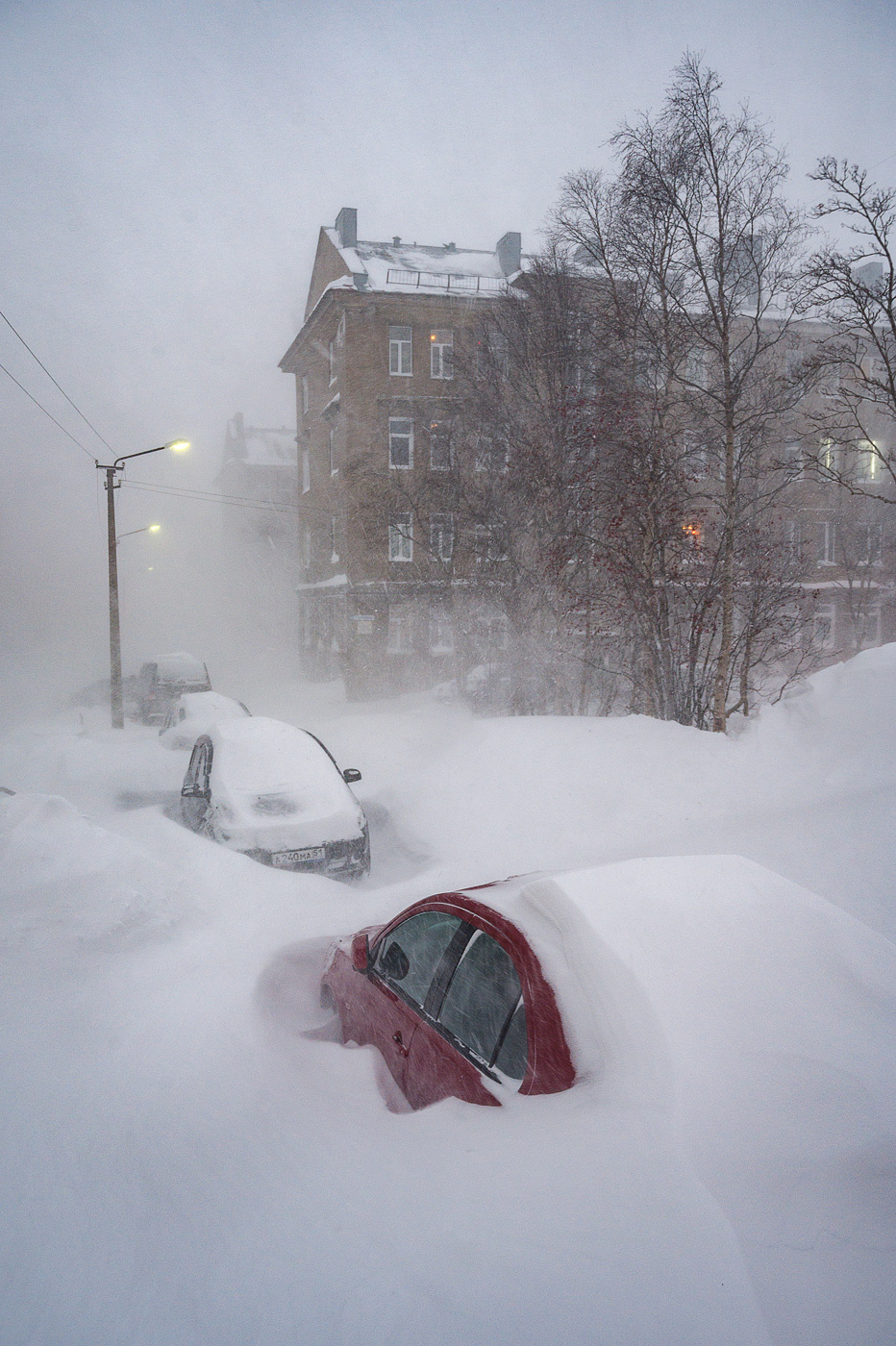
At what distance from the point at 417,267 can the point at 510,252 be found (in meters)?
4.38

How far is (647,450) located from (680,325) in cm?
192

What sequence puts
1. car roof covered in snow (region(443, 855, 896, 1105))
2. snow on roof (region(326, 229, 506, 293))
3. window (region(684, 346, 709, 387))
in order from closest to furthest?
car roof covered in snow (region(443, 855, 896, 1105)), window (region(684, 346, 709, 387)), snow on roof (region(326, 229, 506, 293))

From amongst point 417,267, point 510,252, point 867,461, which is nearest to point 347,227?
point 417,267

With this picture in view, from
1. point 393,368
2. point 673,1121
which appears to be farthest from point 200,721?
point 393,368

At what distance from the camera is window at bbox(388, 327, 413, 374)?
82.9 ft

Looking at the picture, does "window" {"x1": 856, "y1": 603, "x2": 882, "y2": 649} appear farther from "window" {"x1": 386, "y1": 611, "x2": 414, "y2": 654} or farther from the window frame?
the window frame

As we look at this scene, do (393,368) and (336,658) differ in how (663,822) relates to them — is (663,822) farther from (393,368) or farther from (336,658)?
(393,368)

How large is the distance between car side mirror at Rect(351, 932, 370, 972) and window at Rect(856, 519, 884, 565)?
24.6m

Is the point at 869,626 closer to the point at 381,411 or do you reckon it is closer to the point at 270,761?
the point at 381,411

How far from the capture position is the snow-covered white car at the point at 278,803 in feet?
20.5

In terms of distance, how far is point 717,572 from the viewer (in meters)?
9.92

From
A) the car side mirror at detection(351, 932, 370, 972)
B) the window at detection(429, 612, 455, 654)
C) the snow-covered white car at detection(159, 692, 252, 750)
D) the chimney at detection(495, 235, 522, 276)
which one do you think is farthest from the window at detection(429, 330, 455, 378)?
the car side mirror at detection(351, 932, 370, 972)

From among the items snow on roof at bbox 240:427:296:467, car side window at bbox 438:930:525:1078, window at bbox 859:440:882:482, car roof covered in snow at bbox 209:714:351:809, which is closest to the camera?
car side window at bbox 438:930:525:1078

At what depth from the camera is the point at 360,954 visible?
11.6ft
